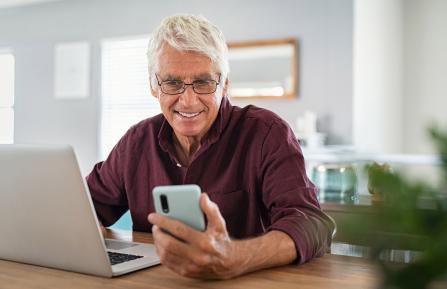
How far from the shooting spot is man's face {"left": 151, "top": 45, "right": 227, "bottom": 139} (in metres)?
1.59

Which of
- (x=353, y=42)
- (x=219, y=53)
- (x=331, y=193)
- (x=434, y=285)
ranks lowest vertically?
(x=331, y=193)

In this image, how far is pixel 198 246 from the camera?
38.7 inches

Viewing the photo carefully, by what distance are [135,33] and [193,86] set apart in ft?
14.6

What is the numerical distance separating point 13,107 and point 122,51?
1669 mm

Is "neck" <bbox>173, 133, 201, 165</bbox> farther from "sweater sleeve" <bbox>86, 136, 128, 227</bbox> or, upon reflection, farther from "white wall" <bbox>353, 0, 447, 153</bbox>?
"white wall" <bbox>353, 0, 447, 153</bbox>

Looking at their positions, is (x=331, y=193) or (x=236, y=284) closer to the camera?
(x=236, y=284)

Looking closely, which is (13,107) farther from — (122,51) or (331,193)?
(331,193)

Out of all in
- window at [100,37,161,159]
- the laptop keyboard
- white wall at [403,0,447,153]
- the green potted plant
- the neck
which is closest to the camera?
the green potted plant

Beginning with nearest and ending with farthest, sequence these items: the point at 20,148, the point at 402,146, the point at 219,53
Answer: the point at 20,148, the point at 219,53, the point at 402,146

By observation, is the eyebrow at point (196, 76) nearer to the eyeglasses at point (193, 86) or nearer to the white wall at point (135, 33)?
the eyeglasses at point (193, 86)

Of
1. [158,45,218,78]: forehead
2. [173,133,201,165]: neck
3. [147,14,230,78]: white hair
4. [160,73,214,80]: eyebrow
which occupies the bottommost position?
[173,133,201,165]: neck

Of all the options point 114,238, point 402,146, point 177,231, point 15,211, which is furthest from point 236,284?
point 402,146

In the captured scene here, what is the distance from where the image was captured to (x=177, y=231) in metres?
0.98

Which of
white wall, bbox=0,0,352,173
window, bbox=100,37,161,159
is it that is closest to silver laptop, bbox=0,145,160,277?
white wall, bbox=0,0,352,173
